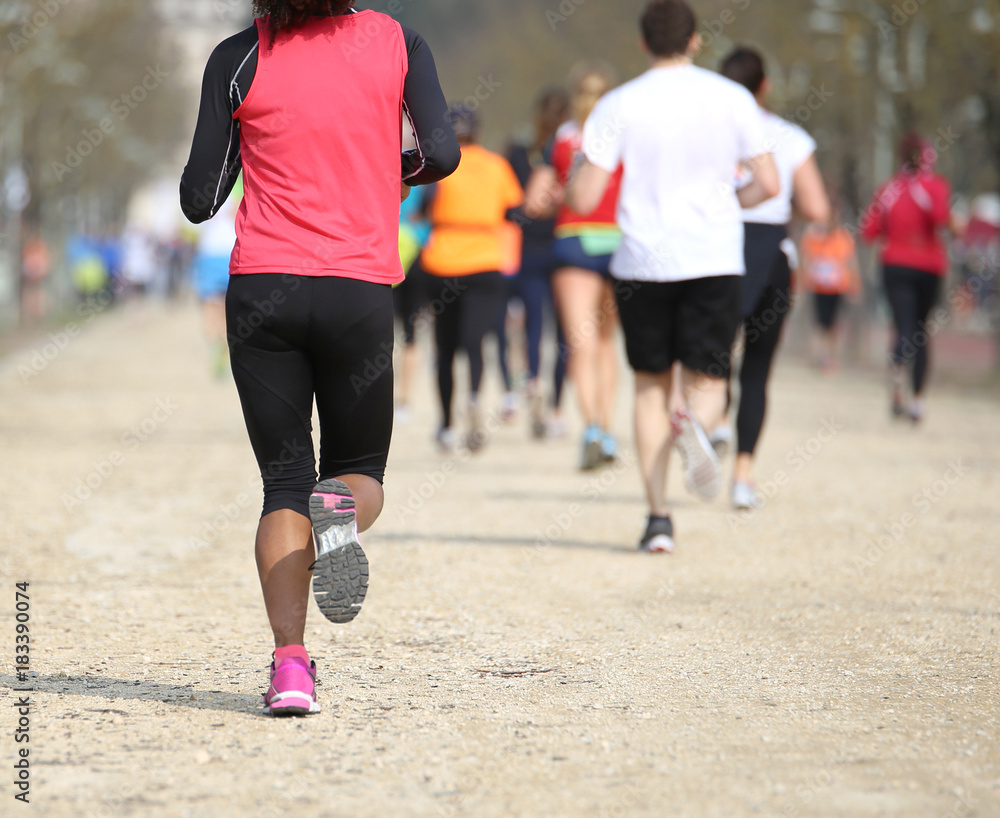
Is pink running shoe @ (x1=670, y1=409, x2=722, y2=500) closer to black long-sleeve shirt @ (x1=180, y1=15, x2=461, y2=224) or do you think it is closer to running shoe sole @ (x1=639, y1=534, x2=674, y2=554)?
running shoe sole @ (x1=639, y1=534, x2=674, y2=554)

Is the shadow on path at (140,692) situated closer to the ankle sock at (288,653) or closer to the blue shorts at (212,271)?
the ankle sock at (288,653)

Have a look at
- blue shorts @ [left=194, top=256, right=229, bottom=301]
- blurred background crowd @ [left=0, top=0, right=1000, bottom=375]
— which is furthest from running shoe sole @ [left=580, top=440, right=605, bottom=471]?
blue shorts @ [left=194, top=256, right=229, bottom=301]

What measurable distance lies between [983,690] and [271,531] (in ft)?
6.24

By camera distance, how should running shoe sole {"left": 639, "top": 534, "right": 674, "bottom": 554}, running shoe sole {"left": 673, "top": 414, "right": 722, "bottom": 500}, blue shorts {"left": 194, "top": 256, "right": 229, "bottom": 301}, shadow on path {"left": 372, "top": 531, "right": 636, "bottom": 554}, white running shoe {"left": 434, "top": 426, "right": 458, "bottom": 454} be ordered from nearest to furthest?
running shoe sole {"left": 673, "top": 414, "right": 722, "bottom": 500} < running shoe sole {"left": 639, "top": 534, "right": 674, "bottom": 554} < shadow on path {"left": 372, "top": 531, "right": 636, "bottom": 554} < white running shoe {"left": 434, "top": 426, "right": 458, "bottom": 454} < blue shorts {"left": 194, "top": 256, "right": 229, "bottom": 301}

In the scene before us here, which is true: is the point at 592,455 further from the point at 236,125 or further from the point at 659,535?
the point at 236,125

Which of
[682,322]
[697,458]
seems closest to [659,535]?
[697,458]

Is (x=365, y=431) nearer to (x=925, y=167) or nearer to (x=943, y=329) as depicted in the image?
(x=925, y=167)

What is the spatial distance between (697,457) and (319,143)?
9.05 ft

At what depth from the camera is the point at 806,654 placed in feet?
15.8

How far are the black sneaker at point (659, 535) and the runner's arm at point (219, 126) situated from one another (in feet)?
10.4

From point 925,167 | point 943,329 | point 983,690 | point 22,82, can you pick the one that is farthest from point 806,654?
point 943,329

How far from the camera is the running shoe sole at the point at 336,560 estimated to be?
376cm

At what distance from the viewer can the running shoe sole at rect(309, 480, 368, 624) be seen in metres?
3.76

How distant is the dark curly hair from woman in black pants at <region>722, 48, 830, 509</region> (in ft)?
13.0
